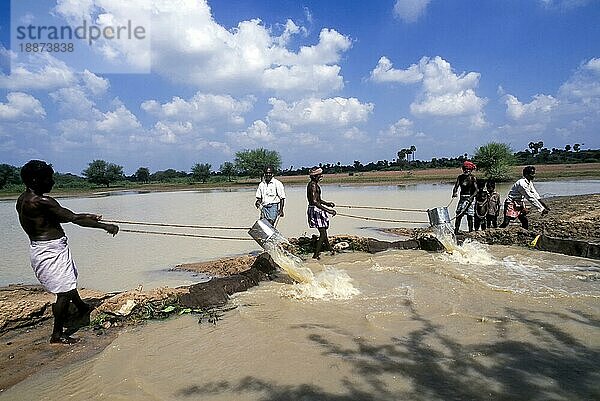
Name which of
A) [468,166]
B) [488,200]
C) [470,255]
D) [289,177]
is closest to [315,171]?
[470,255]

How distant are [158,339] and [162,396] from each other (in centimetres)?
109

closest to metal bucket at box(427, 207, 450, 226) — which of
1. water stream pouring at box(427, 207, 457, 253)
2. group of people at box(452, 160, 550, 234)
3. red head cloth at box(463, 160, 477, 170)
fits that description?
water stream pouring at box(427, 207, 457, 253)

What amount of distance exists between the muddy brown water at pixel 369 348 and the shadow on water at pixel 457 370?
11 mm

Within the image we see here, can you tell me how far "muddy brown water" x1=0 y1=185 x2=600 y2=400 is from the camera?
113 inches

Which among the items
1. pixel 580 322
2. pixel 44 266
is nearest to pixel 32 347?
pixel 44 266

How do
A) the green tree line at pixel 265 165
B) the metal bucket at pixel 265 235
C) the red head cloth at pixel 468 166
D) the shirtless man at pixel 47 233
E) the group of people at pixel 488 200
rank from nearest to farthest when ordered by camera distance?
1. the shirtless man at pixel 47 233
2. the metal bucket at pixel 265 235
3. the group of people at pixel 488 200
4. the red head cloth at pixel 468 166
5. the green tree line at pixel 265 165

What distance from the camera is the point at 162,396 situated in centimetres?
287

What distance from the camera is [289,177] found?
69938 mm

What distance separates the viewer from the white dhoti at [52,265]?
12.3ft

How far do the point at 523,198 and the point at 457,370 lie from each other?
6.13 meters

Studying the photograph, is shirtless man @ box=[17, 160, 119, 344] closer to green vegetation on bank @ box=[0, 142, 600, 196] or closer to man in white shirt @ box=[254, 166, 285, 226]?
man in white shirt @ box=[254, 166, 285, 226]

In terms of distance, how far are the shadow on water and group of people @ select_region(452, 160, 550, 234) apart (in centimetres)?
449

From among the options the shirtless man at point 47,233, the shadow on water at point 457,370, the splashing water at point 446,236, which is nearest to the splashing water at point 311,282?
the shadow on water at point 457,370

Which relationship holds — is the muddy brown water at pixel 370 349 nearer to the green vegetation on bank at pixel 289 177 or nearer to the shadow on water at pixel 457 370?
the shadow on water at pixel 457 370
